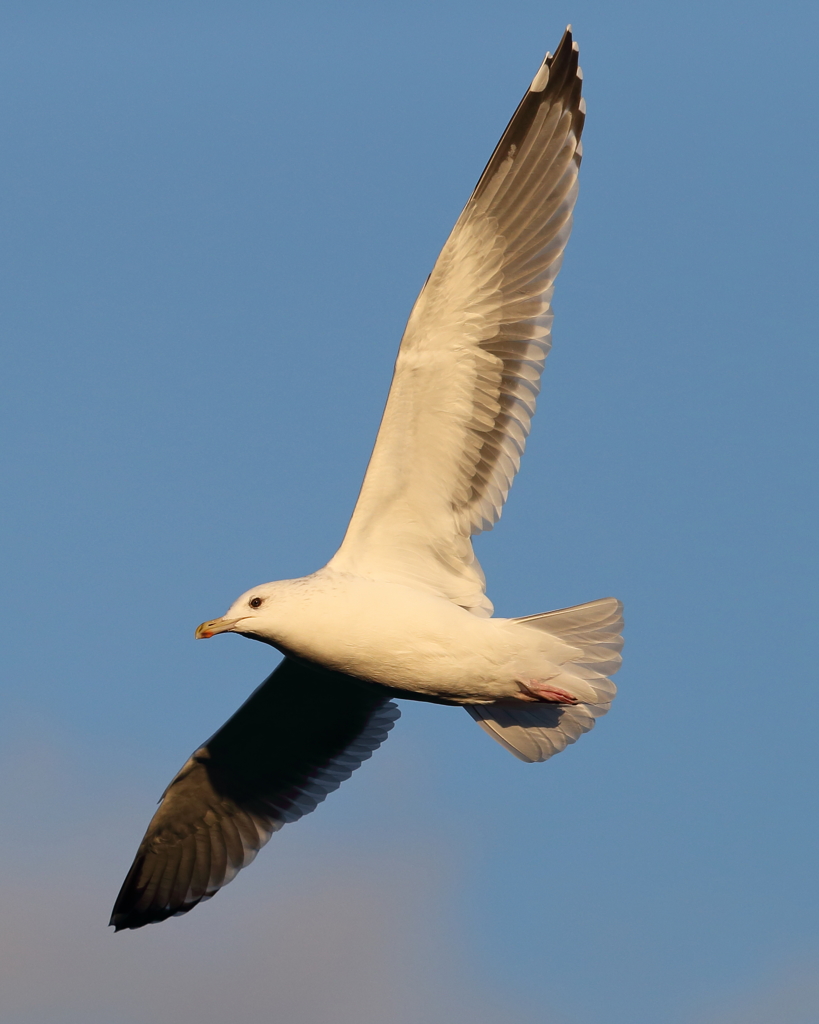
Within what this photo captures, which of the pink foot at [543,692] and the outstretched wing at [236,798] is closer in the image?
the pink foot at [543,692]

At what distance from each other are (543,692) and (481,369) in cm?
190

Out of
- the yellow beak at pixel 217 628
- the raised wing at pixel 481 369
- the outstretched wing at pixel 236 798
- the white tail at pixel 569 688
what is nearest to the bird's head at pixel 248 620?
the yellow beak at pixel 217 628

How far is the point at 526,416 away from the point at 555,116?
1768 mm

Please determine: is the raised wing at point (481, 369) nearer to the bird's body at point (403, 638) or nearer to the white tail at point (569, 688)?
the bird's body at point (403, 638)

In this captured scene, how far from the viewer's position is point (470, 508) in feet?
30.0

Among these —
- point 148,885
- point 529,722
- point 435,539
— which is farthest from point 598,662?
point 148,885

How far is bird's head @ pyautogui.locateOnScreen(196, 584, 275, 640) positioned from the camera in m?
8.39

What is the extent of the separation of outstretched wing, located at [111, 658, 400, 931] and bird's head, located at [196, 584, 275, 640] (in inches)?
79.5

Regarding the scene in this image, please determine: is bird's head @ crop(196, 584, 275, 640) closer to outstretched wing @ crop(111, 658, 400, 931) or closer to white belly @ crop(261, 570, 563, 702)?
white belly @ crop(261, 570, 563, 702)

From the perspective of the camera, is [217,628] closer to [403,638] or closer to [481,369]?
[403,638]

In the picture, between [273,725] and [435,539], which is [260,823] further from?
[435,539]

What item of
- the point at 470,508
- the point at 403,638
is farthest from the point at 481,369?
the point at 403,638

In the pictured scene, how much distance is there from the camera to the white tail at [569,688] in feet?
29.7

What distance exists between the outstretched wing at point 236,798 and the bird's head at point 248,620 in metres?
2.02
